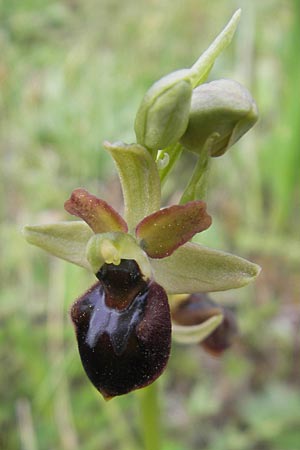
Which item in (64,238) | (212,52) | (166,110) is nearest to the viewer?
(166,110)

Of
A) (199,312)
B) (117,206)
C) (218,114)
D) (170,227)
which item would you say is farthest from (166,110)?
(117,206)

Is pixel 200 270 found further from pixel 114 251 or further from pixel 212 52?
pixel 212 52

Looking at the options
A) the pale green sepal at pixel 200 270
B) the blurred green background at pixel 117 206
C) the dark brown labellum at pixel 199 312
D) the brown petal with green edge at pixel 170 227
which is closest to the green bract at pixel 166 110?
the brown petal with green edge at pixel 170 227

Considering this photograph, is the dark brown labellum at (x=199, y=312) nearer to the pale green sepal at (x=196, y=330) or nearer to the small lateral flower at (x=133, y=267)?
the pale green sepal at (x=196, y=330)

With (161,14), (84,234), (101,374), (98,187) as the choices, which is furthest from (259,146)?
(101,374)

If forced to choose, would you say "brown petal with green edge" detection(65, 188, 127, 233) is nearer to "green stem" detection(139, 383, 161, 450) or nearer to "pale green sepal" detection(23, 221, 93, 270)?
"pale green sepal" detection(23, 221, 93, 270)

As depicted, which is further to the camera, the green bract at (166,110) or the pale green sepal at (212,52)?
the pale green sepal at (212,52)
